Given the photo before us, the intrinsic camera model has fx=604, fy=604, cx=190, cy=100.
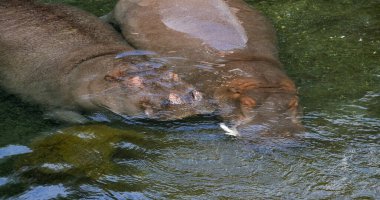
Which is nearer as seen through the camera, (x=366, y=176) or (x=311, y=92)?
(x=366, y=176)

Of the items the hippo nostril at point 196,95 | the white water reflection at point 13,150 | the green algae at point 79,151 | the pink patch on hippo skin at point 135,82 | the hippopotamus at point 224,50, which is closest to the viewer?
the green algae at point 79,151

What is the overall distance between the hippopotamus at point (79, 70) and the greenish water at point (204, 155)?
28 cm

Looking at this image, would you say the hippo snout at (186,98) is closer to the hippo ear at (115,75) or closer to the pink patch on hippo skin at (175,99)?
the pink patch on hippo skin at (175,99)

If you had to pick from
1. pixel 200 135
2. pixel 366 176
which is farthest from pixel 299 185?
pixel 200 135

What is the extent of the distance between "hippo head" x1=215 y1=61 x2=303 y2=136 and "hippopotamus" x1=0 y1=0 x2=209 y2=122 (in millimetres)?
333

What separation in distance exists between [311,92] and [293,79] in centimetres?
39

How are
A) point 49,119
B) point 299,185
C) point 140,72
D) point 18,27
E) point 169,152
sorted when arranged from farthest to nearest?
1. point 18,27
2. point 140,72
3. point 49,119
4. point 169,152
5. point 299,185

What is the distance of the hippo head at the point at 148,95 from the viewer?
643 cm

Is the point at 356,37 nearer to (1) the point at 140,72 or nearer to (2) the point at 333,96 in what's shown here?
(2) the point at 333,96

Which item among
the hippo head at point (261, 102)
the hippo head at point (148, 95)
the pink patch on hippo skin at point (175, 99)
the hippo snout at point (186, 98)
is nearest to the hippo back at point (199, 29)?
the hippo head at point (261, 102)

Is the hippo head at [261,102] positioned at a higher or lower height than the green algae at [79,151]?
higher

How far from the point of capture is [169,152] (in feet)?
18.5

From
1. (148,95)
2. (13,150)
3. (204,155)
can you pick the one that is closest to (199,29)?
(148,95)

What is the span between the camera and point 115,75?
6832mm
